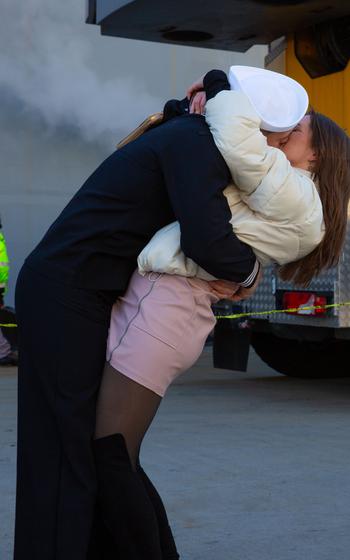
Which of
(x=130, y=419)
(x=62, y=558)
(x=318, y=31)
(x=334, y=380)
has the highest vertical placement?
(x=318, y=31)

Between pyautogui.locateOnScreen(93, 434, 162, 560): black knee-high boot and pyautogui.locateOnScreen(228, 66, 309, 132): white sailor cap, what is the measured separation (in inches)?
34.3

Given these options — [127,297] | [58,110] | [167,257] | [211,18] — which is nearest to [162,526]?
[127,297]

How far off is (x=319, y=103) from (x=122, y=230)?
5404mm

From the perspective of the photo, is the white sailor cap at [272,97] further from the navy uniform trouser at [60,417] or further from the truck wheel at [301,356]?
the truck wheel at [301,356]

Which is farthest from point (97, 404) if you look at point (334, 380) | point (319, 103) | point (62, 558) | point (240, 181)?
point (334, 380)

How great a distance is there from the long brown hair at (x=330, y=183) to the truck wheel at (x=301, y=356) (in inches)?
215

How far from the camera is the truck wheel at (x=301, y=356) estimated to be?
8.31m

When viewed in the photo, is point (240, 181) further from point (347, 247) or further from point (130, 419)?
point (347, 247)

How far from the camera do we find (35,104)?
11.0 meters

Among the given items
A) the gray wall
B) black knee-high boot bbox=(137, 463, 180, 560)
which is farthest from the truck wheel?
black knee-high boot bbox=(137, 463, 180, 560)

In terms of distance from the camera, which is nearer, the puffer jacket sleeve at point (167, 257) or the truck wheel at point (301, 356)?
the puffer jacket sleeve at point (167, 257)

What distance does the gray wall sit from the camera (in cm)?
1091

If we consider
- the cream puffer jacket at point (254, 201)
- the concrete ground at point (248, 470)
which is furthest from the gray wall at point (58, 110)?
the cream puffer jacket at point (254, 201)

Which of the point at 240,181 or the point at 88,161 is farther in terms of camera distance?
the point at 88,161
